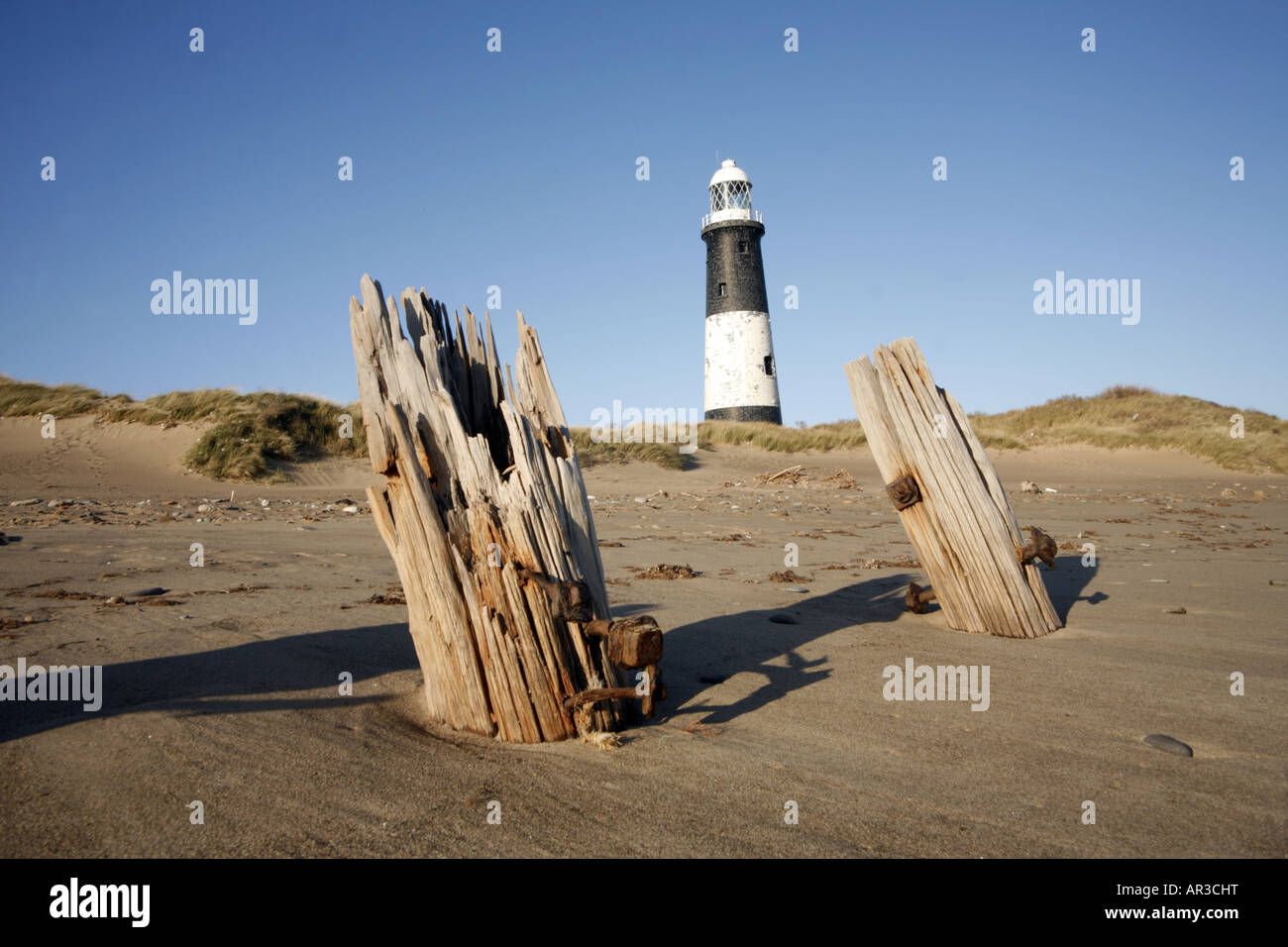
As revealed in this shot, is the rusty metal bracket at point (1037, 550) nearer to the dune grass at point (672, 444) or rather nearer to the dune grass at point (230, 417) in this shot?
the dune grass at point (672, 444)

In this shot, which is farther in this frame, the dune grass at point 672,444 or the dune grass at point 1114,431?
the dune grass at point 1114,431

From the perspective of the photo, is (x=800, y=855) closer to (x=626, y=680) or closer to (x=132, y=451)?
(x=626, y=680)

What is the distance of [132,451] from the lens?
16359mm

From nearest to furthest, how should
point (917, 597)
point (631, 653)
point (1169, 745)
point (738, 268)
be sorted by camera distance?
1. point (631, 653)
2. point (1169, 745)
3. point (917, 597)
4. point (738, 268)

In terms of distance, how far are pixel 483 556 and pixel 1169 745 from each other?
2.65 metres

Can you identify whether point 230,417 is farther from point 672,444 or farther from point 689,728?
point 689,728

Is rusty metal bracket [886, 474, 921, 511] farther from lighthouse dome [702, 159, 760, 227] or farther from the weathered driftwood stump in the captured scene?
lighthouse dome [702, 159, 760, 227]

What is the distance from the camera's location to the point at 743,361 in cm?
3138

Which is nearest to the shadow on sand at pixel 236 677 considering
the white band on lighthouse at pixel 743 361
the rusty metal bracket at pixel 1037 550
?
the rusty metal bracket at pixel 1037 550

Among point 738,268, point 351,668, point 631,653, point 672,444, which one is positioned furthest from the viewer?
point 738,268

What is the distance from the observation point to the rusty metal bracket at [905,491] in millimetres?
4797

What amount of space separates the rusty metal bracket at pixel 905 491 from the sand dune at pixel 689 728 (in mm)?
810

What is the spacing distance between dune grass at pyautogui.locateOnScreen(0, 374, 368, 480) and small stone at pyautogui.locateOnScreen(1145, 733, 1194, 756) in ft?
52.9

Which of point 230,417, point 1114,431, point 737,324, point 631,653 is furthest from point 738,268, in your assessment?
point 631,653
